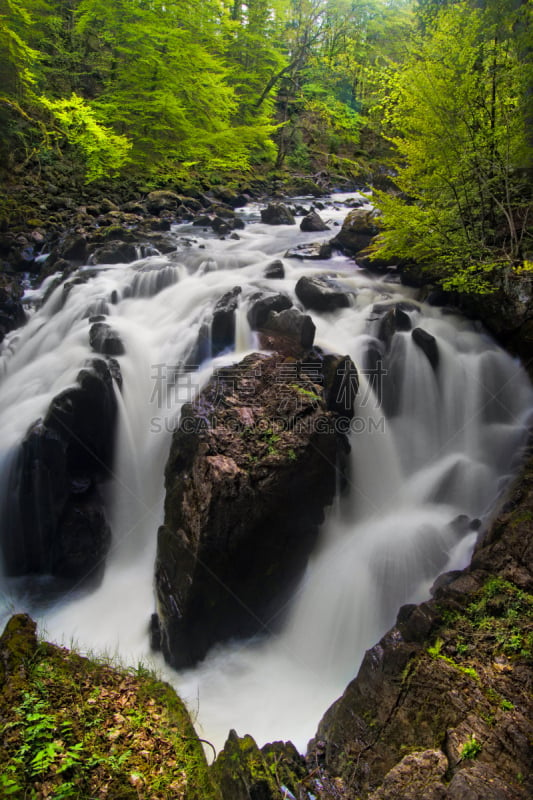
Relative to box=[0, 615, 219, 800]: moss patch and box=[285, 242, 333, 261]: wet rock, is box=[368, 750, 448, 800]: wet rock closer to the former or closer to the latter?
box=[0, 615, 219, 800]: moss patch

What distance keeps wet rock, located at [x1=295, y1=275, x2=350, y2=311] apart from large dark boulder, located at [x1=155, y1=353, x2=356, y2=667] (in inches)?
126

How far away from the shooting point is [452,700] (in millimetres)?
2967

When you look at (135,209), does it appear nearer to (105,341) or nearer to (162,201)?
(162,201)

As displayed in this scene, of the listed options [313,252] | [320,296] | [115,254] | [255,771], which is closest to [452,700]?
[255,771]

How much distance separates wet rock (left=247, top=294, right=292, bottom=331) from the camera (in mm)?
7887

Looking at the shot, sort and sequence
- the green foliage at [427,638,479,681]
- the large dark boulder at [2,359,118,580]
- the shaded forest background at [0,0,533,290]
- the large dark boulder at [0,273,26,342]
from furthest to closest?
the large dark boulder at [0,273,26,342]
the shaded forest background at [0,0,533,290]
the large dark boulder at [2,359,118,580]
the green foliage at [427,638,479,681]

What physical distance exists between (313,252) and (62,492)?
9.56m

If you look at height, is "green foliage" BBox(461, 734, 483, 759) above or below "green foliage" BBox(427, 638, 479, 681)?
above

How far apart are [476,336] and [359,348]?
2249 mm

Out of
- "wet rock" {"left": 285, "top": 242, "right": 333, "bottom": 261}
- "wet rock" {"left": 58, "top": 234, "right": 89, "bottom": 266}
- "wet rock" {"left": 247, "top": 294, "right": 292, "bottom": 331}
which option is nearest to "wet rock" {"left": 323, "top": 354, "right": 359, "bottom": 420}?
"wet rock" {"left": 247, "top": 294, "right": 292, "bottom": 331}

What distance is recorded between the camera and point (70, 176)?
50.7ft

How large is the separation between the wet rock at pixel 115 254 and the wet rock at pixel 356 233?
601cm

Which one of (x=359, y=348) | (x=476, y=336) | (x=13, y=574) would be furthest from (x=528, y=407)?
(x=13, y=574)

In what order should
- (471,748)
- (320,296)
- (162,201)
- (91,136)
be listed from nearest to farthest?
(471,748)
(320,296)
(91,136)
(162,201)
